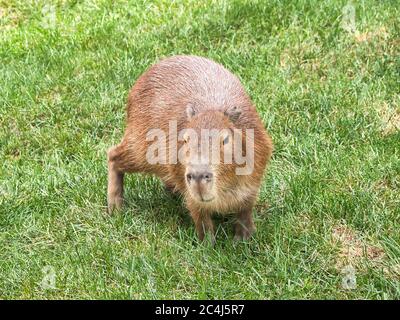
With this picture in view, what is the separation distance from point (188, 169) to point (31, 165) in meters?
2.04

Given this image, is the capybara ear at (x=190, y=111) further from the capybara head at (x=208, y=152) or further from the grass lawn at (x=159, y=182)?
the grass lawn at (x=159, y=182)

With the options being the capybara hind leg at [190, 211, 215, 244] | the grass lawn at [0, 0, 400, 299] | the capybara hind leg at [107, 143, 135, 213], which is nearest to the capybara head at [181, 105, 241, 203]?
the capybara hind leg at [190, 211, 215, 244]

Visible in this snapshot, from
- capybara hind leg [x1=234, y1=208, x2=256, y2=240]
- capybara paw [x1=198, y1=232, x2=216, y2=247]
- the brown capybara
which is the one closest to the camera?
the brown capybara

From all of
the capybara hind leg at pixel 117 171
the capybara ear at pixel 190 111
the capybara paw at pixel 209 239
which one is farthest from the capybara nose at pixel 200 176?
the capybara hind leg at pixel 117 171

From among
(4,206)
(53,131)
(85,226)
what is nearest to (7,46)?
(53,131)

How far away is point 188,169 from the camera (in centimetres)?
373

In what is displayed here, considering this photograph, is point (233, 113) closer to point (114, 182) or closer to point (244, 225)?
point (244, 225)

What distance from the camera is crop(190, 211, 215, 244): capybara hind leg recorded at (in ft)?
14.1

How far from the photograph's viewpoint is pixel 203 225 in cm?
432

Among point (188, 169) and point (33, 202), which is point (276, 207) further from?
point (33, 202)

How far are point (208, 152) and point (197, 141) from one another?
0.31 feet

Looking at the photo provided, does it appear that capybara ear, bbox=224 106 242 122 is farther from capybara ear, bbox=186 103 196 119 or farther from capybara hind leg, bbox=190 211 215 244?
capybara hind leg, bbox=190 211 215 244

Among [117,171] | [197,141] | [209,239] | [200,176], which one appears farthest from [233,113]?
[117,171]

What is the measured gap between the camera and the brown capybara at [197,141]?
152 inches
